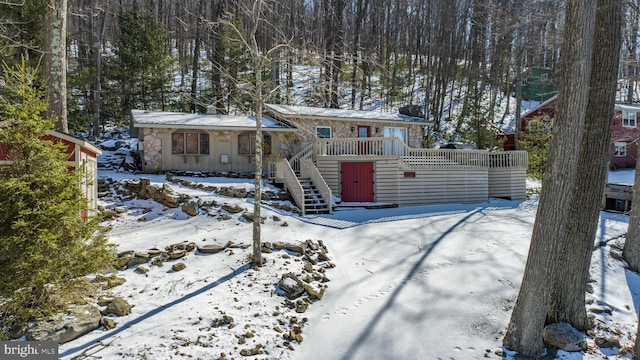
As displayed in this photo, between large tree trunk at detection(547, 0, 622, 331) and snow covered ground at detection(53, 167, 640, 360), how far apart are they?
2.12 ft

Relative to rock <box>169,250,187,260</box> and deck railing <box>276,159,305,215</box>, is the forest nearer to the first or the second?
deck railing <box>276,159,305,215</box>

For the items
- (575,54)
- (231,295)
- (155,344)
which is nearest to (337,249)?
(231,295)

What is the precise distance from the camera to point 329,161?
14641 millimetres

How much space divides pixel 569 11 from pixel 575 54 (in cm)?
66

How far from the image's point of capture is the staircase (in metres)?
12.5

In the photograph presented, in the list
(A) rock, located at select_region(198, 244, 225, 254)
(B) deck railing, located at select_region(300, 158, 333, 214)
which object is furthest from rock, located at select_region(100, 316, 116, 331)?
(B) deck railing, located at select_region(300, 158, 333, 214)

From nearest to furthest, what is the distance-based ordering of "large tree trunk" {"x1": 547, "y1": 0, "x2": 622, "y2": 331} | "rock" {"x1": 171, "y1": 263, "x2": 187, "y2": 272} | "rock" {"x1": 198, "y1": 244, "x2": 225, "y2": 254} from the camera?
"large tree trunk" {"x1": 547, "y1": 0, "x2": 622, "y2": 331}, "rock" {"x1": 171, "y1": 263, "x2": 187, "y2": 272}, "rock" {"x1": 198, "y1": 244, "x2": 225, "y2": 254}

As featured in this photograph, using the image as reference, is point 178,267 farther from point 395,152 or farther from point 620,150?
point 620,150

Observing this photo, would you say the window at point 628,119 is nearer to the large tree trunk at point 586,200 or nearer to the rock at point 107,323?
the large tree trunk at point 586,200

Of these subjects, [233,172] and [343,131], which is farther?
[343,131]

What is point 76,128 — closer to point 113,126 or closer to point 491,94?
point 113,126

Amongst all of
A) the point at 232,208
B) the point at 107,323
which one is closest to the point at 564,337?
the point at 107,323

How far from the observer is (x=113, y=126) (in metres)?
23.5

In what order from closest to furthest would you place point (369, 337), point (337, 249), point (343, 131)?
1. point (369, 337)
2. point (337, 249)
3. point (343, 131)
